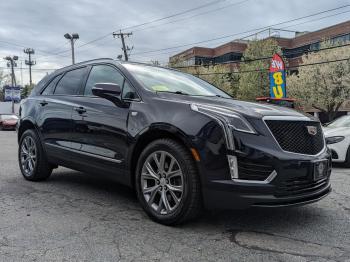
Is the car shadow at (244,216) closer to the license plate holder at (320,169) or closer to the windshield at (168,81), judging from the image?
the license plate holder at (320,169)

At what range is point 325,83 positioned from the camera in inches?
1399

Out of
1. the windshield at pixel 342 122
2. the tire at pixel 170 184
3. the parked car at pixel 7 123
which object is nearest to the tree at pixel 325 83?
the parked car at pixel 7 123

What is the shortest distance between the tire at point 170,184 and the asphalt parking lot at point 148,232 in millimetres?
147

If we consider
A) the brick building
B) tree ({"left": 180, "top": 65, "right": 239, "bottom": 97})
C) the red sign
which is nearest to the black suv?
the red sign

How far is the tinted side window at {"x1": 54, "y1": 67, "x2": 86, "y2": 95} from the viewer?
5355 mm

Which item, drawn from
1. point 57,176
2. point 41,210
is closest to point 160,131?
point 41,210

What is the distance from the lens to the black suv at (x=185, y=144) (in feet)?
11.1

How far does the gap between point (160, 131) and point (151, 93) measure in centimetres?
51

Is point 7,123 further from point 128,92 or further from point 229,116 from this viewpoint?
point 229,116

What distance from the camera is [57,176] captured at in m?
6.44

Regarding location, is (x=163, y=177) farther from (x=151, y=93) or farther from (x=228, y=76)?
(x=228, y=76)

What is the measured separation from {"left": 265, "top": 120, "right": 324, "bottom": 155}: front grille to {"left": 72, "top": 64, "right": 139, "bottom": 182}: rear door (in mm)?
1552

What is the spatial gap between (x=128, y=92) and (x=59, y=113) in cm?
141

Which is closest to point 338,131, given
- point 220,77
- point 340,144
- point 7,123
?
point 340,144
